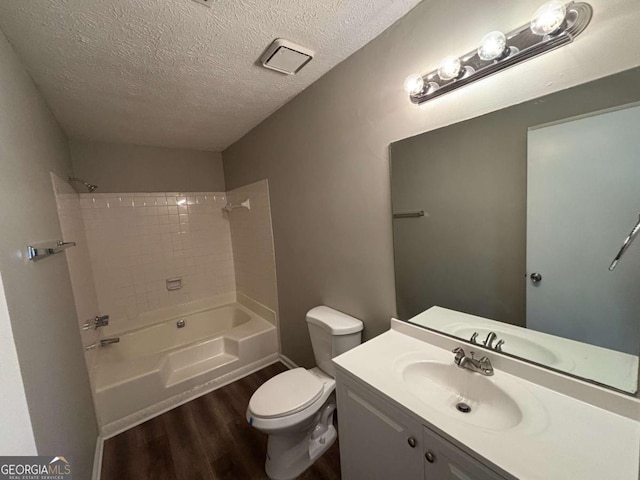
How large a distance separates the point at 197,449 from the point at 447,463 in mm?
1621

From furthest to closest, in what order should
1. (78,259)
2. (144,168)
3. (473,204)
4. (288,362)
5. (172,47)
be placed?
(144,168) → (288,362) → (78,259) → (172,47) → (473,204)

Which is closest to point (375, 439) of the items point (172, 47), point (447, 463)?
point (447, 463)

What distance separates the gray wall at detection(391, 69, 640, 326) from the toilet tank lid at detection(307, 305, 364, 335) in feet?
1.06

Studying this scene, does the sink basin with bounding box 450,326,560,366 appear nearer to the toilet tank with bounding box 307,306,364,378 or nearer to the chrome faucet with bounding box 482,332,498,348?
the chrome faucet with bounding box 482,332,498,348

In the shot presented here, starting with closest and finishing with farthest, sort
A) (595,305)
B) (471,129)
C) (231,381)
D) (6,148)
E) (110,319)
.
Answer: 1. (595,305)
2. (6,148)
3. (471,129)
4. (231,381)
5. (110,319)

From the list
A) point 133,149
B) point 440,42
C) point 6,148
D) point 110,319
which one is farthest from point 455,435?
point 133,149

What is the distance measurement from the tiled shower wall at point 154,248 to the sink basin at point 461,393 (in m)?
2.72

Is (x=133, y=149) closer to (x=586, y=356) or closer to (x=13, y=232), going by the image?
(x=13, y=232)

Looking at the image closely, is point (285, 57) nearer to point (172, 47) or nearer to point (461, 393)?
point (172, 47)

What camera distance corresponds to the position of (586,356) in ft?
2.74

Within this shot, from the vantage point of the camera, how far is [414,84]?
3.54 feet

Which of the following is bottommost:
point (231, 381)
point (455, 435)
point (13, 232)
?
point (231, 381)

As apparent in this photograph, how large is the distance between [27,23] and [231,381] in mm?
2539

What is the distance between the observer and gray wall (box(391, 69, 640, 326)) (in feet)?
2.83
